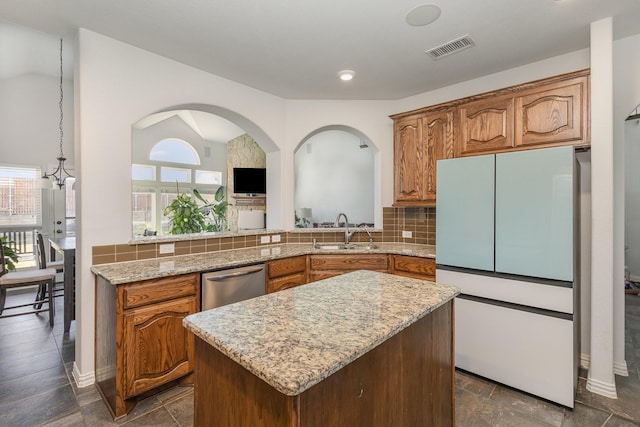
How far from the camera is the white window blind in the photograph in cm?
470

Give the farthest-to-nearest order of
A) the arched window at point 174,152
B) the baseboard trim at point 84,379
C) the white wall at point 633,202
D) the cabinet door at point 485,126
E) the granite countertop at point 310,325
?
the arched window at point 174,152 < the white wall at point 633,202 < the cabinet door at point 485,126 < the baseboard trim at point 84,379 < the granite countertop at point 310,325

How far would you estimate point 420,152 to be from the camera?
Answer: 3.19m

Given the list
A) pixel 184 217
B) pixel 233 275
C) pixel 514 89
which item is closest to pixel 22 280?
pixel 184 217

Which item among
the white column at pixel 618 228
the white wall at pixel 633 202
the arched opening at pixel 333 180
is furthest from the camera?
the arched opening at pixel 333 180

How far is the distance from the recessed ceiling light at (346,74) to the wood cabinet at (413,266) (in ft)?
6.11

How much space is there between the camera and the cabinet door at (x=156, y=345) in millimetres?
1933

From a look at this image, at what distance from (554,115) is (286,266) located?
257cm

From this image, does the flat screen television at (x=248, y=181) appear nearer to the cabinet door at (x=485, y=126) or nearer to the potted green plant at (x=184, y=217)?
the potted green plant at (x=184, y=217)

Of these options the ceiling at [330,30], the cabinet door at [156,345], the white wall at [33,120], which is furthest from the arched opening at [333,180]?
the cabinet door at [156,345]

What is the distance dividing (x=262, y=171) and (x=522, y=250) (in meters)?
5.50

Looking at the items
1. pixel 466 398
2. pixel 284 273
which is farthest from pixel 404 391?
pixel 284 273

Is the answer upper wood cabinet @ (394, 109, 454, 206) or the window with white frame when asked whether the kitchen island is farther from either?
the window with white frame

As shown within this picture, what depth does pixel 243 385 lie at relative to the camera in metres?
0.96

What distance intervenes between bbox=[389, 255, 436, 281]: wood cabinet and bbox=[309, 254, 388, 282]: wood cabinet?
0.30 ft
